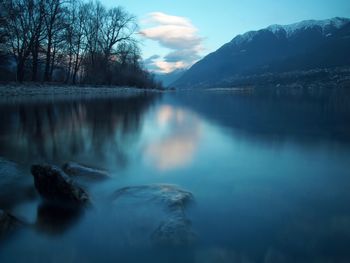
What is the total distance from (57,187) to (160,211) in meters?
1.86

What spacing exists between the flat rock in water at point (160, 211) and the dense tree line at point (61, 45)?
107ft

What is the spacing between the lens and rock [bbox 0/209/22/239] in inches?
173

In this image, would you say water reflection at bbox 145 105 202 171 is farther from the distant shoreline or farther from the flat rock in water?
the distant shoreline

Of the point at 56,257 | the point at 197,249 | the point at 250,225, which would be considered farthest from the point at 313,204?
the point at 56,257

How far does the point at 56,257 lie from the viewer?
3969 mm

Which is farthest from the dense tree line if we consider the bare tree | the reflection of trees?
the reflection of trees

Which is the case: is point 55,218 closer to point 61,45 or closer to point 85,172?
point 85,172

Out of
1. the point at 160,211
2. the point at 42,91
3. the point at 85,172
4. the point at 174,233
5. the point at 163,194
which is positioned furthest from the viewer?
the point at 42,91

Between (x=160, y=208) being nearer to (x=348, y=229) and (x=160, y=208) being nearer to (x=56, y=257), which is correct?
(x=56, y=257)

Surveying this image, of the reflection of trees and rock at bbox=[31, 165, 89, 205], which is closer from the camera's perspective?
rock at bbox=[31, 165, 89, 205]

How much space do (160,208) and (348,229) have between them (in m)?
2.79

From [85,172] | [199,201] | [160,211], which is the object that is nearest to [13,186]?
[85,172]

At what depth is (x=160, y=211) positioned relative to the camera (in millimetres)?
5121

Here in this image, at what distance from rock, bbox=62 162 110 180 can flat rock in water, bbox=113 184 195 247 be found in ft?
3.00
